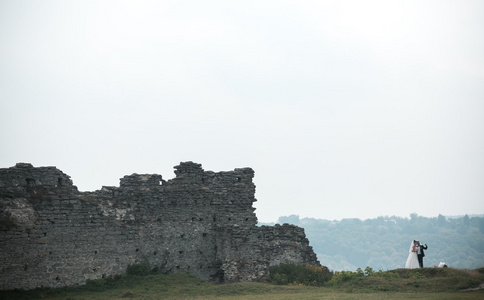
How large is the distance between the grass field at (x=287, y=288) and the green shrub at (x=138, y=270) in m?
0.39

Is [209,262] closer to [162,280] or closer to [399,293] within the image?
[162,280]

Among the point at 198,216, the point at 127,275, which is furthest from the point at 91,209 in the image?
the point at 198,216

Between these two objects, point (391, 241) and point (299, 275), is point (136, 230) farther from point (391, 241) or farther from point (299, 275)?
point (391, 241)

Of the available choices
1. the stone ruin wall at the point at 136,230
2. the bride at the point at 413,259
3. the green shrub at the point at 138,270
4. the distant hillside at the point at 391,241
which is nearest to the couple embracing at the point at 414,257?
the bride at the point at 413,259

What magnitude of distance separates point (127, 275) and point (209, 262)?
14.2 ft

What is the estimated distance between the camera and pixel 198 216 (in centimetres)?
3175

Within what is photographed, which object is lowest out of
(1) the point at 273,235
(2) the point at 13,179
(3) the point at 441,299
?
(3) the point at 441,299

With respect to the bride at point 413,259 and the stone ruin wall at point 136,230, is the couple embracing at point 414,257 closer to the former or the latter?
the bride at point 413,259

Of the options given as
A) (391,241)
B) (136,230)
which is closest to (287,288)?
(136,230)

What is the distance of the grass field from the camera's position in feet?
83.2

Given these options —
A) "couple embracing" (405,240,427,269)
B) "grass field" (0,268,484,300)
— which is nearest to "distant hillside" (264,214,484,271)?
"couple embracing" (405,240,427,269)

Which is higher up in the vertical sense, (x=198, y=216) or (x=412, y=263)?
(x=198, y=216)

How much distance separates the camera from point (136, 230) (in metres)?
30.1

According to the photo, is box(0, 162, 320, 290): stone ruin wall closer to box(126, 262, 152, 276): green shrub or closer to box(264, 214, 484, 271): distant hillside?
box(126, 262, 152, 276): green shrub
